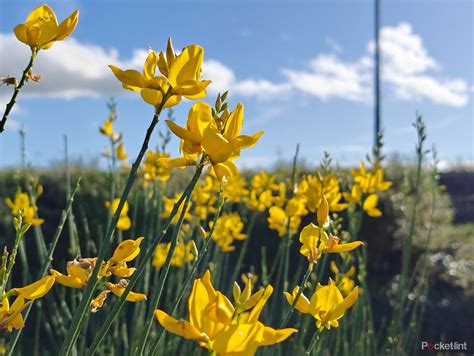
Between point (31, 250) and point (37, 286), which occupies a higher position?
point (37, 286)

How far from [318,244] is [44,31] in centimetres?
58

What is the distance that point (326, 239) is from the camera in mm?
1062

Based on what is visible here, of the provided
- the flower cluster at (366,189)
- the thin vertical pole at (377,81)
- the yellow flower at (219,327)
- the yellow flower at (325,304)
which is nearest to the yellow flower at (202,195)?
the flower cluster at (366,189)

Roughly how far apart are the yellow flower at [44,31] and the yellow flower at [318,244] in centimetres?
51

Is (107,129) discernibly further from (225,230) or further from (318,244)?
(318,244)

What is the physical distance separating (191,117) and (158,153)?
174 cm

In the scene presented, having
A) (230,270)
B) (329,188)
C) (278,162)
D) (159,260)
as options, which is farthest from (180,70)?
(278,162)

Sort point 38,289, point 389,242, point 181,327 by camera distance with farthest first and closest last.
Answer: point 389,242 → point 38,289 → point 181,327

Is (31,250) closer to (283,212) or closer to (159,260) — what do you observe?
(159,260)

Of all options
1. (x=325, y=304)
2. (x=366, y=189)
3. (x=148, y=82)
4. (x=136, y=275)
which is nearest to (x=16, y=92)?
(x=148, y=82)

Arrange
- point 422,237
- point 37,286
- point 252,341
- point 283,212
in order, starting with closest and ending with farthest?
point 252,341, point 37,286, point 283,212, point 422,237

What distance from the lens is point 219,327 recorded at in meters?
0.71

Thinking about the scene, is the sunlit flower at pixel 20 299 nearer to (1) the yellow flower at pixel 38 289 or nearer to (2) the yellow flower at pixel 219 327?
(1) the yellow flower at pixel 38 289

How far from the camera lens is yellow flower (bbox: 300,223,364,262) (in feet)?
3.32
